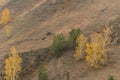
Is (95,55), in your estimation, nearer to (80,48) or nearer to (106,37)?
(80,48)

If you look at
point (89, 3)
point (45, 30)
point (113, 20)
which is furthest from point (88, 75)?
point (89, 3)

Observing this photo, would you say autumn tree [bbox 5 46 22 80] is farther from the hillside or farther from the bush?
the bush

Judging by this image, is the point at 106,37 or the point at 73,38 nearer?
the point at 106,37

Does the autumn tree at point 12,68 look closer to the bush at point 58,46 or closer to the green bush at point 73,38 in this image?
the bush at point 58,46

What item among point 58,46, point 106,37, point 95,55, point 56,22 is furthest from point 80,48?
point 56,22

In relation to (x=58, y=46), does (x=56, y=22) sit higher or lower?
higher

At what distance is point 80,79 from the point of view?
117938 millimetres

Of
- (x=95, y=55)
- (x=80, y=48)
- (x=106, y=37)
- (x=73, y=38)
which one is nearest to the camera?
(x=95, y=55)

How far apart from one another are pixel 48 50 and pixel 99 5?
42540 millimetres

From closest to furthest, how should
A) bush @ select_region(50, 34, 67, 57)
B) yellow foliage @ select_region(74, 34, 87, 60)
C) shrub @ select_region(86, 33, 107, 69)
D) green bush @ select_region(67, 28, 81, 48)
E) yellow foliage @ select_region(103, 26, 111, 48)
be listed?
1. shrub @ select_region(86, 33, 107, 69)
2. yellow foliage @ select_region(103, 26, 111, 48)
3. yellow foliage @ select_region(74, 34, 87, 60)
4. green bush @ select_region(67, 28, 81, 48)
5. bush @ select_region(50, 34, 67, 57)

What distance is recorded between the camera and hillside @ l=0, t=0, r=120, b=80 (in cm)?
15075

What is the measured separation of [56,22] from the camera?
175000 millimetres

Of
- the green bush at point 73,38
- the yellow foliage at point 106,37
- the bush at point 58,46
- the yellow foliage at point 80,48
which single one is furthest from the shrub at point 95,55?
the bush at point 58,46

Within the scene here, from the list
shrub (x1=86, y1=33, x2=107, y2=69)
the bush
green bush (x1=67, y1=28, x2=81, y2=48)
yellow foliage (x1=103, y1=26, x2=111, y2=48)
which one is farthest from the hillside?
green bush (x1=67, y1=28, x2=81, y2=48)
